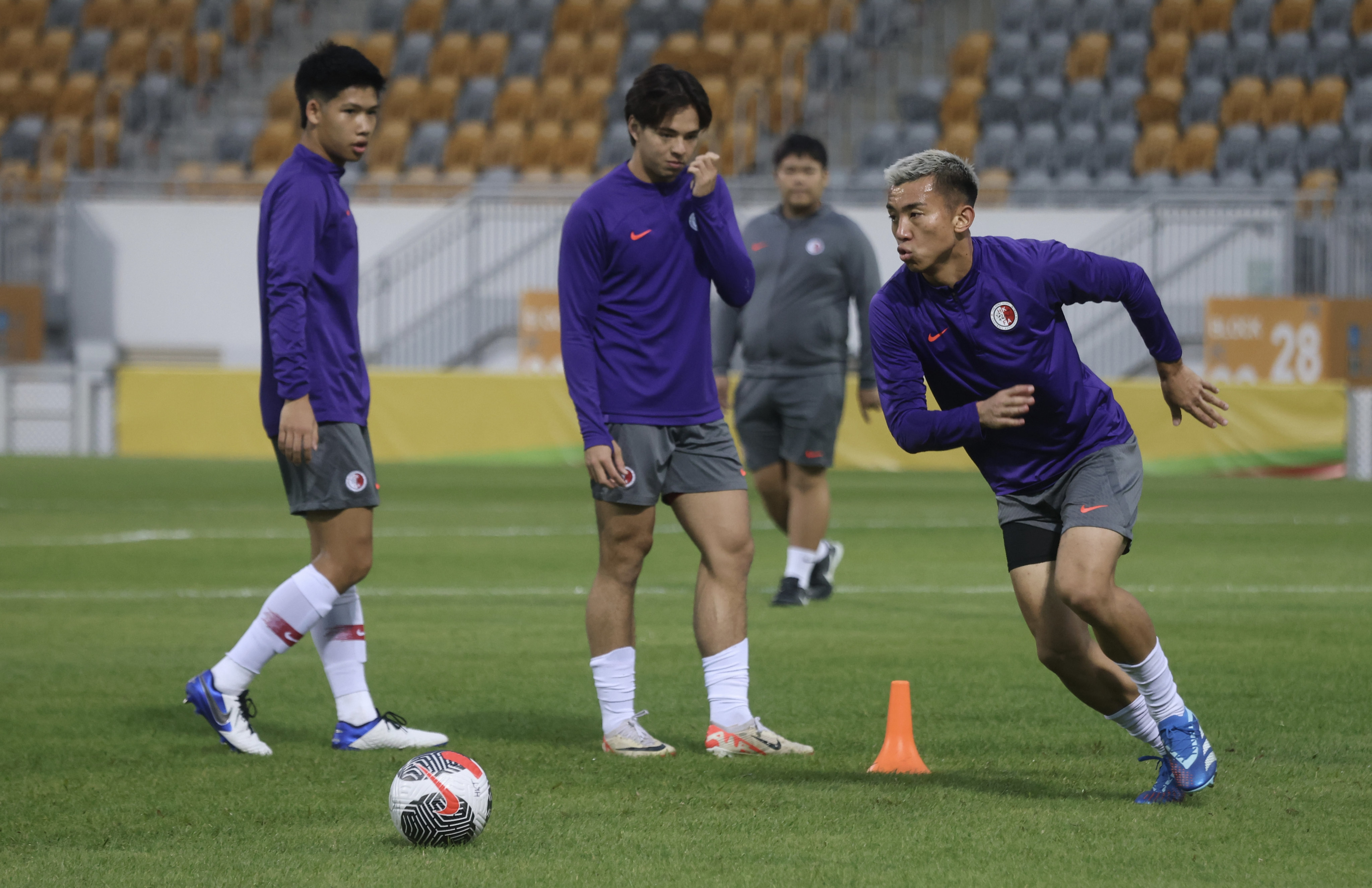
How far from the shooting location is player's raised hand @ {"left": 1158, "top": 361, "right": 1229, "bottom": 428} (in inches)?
180

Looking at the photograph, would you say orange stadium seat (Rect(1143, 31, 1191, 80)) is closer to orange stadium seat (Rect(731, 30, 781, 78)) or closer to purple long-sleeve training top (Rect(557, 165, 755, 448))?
orange stadium seat (Rect(731, 30, 781, 78))

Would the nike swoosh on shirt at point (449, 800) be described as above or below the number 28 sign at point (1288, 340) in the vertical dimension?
below

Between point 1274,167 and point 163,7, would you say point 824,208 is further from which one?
point 163,7

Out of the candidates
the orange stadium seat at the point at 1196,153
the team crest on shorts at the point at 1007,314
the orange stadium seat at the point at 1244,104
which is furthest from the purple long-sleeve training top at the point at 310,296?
the orange stadium seat at the point at 1244,104

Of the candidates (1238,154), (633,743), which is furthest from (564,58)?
(633,743)

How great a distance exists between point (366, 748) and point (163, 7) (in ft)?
89.7

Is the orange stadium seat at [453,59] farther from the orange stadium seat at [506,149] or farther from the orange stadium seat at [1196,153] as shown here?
the orange stadium seat at [1196,153]

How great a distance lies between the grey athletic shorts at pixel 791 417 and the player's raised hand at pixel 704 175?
3.64 m

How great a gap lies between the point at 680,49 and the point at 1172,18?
7740mm

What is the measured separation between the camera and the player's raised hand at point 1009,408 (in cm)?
425

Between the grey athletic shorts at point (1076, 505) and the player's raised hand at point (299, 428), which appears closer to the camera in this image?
the grey athletic shorts at point (1076, 505)

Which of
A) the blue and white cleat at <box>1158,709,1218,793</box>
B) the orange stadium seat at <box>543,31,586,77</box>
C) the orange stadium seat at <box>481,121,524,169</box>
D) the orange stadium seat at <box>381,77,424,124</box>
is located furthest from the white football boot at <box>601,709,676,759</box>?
the orange stadium seat at <box>543,31,586,77</box>

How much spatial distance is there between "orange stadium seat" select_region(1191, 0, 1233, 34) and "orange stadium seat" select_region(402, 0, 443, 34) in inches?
500

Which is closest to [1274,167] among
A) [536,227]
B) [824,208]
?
[536,227]
